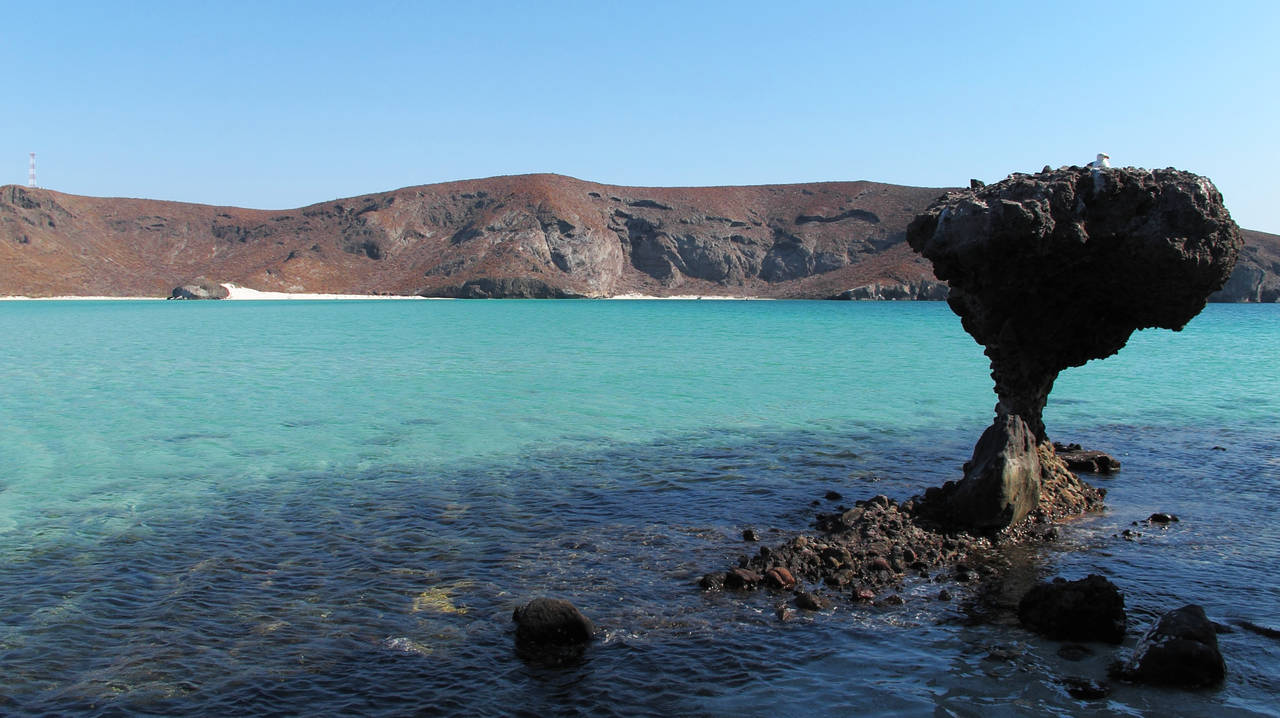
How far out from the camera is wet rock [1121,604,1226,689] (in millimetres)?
6863

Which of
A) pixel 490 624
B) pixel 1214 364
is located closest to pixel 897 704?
pixel 490 624

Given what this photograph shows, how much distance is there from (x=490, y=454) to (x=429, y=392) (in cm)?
990

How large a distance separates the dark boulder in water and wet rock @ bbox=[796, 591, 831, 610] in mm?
3441

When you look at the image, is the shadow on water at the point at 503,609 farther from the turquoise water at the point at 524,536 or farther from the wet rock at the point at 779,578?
the wet rock at the point at 779,578

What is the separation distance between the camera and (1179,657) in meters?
6.92

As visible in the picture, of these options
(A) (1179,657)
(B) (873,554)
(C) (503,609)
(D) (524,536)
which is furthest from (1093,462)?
(C) (503,609)

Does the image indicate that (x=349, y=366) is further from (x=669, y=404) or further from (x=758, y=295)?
(x=758, y=295)

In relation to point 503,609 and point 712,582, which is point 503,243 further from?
point 503,609

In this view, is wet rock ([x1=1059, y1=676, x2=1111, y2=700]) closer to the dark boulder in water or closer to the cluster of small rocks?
the cluster of small rocks

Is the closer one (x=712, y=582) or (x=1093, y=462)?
(x=712, y=582)

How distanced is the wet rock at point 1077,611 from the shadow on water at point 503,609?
31cm

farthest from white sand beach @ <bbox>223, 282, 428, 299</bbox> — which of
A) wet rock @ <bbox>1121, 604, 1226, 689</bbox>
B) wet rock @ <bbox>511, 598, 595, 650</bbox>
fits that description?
wet rock @ <bbox>1121, 604, 1226, 689</bbox>

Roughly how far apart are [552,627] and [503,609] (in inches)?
40.6

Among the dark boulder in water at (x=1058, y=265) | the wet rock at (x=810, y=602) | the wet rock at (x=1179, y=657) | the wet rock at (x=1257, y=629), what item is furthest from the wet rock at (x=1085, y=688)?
the dark boulder in water at (x=1058, y=265)
